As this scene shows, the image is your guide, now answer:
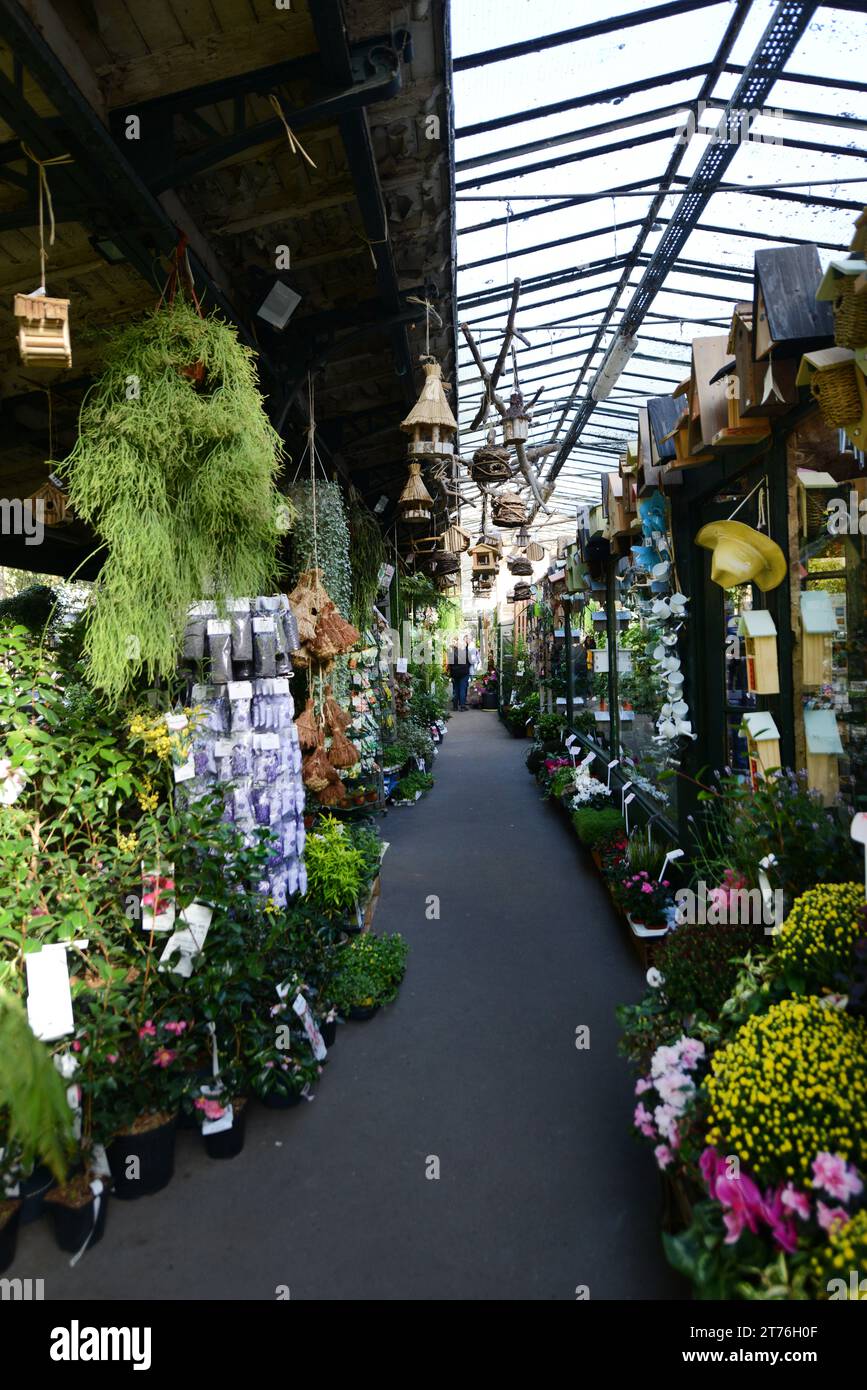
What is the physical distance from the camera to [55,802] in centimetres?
243

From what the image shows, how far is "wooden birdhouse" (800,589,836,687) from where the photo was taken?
227 cm

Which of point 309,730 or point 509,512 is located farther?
point 509,512

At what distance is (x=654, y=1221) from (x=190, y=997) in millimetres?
1516

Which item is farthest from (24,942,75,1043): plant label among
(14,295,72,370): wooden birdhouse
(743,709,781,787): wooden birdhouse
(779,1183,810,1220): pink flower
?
(743,709,781,787): wooden birdhouse

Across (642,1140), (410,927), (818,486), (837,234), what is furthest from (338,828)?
(837,234)

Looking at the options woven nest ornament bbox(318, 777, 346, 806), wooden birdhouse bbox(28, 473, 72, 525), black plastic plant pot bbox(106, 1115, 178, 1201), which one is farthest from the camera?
woven nest ornament bbox(318, 777, 346, 806)

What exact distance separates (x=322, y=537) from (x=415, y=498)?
140cm

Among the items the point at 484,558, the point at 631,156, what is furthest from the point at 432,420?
the point at 484,558

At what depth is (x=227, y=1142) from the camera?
2.30m

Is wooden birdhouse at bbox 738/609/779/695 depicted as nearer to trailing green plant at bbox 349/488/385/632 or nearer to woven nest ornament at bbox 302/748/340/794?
woven nest ornament at bbox 302/748/340/794

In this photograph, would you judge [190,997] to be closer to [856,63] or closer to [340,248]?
[340,248]

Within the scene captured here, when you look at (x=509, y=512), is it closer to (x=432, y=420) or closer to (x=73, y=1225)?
(x=432, y=420)

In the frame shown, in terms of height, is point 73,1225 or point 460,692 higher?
point 460,692

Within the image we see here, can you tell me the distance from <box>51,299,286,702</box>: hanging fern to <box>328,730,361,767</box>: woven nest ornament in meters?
1.55
